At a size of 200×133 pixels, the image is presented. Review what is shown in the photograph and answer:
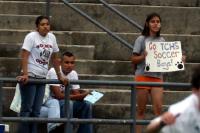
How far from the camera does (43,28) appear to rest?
35.2 ft

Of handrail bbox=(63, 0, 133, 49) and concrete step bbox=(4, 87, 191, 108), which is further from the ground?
handrail bbox=(63, 0, 133, 49)

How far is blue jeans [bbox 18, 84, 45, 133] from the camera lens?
10.4 m

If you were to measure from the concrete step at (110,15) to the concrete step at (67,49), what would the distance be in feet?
2.99

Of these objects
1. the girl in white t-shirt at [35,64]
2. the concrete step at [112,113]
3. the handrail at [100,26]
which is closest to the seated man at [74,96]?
the girl in white t-shirt at [35,64]

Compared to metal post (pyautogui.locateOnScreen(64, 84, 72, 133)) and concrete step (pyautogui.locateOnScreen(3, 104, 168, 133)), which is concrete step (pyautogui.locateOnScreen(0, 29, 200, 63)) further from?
metal post (pyautogui.locateOnScreen(64, 84, 72, 133))

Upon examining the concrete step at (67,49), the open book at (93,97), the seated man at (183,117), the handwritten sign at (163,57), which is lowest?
the seated man at (183,117)

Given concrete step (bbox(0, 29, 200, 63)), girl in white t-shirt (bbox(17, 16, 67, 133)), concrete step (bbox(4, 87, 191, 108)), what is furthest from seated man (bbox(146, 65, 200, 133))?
concrete step (bbox(0, 29, 200, 63))

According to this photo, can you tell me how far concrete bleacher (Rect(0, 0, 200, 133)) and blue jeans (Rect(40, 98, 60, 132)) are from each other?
1086 millimetres

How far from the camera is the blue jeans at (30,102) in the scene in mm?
10398

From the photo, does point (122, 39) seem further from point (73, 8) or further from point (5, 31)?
Result: point (5, 31)

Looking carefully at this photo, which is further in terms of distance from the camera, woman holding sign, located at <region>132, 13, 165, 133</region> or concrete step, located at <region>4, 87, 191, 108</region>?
concrete step, located at <region>4, 87, 191, 108</region>

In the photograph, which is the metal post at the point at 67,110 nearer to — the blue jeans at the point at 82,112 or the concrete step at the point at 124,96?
the blue jeans at the point at 82,112

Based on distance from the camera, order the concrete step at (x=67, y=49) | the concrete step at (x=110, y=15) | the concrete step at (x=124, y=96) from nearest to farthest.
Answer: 1. the concrete step at (x=124, y=96)
2. the concrete step at (x=67, y=49)
3. the concrete step at (x=110, y=15)

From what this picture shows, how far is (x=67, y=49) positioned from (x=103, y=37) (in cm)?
80
